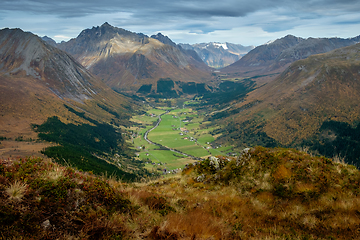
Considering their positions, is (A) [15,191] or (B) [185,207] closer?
(A) [15,191]

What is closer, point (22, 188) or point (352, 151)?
point (22, 188)

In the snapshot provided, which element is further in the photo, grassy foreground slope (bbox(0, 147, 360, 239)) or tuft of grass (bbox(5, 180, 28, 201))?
grassy foreground slope (bbox(0, 147, 360, 239))

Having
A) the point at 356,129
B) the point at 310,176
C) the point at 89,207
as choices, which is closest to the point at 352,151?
the point at 356,129

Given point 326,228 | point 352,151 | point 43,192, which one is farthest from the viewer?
Answer: point 352,151

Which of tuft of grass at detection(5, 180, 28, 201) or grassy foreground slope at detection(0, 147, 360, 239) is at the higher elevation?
tuft of grass at detection(5, 180, 28, 201)

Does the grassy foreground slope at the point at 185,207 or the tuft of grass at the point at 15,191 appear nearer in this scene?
the tuft of grass at the point at 15,191

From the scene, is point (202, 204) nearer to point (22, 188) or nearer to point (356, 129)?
point (22, 188)

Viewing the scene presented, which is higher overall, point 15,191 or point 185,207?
point 15,191

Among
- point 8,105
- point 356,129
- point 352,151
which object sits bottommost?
point 352,151
